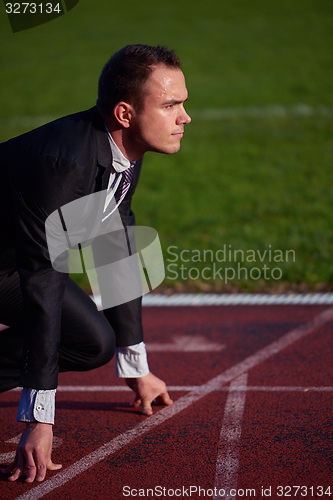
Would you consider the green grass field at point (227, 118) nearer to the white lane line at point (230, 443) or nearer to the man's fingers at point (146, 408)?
the white lane line at point (230, 443)

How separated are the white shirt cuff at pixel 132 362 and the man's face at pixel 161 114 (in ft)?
3.60

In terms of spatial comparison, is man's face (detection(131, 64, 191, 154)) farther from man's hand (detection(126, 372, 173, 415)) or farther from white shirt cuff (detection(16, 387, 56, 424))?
man's hand (detection(126, 372, 173, 415))

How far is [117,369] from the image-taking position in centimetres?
315

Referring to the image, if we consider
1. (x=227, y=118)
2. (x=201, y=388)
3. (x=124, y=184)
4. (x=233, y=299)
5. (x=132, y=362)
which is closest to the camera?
(x=124, y=184)

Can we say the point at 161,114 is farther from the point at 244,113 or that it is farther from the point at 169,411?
the point at 244,113

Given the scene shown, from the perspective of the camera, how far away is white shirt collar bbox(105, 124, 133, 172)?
2.59 meters

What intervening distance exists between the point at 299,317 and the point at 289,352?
Answer: 2.39ft

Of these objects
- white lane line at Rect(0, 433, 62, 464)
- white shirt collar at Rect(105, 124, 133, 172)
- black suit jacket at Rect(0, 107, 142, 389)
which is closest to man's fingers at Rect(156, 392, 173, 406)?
white lane line at Rect(0, 433, 62, 464)

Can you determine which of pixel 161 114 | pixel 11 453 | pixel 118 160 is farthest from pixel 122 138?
pixel 11 453

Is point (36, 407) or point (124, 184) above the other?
point (124, 184)

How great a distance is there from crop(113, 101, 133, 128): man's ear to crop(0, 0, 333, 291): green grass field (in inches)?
135

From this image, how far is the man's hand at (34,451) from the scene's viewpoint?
7.95 ft

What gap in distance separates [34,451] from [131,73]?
5.32ft

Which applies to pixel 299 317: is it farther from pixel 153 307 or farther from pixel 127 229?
pixel 127 229
